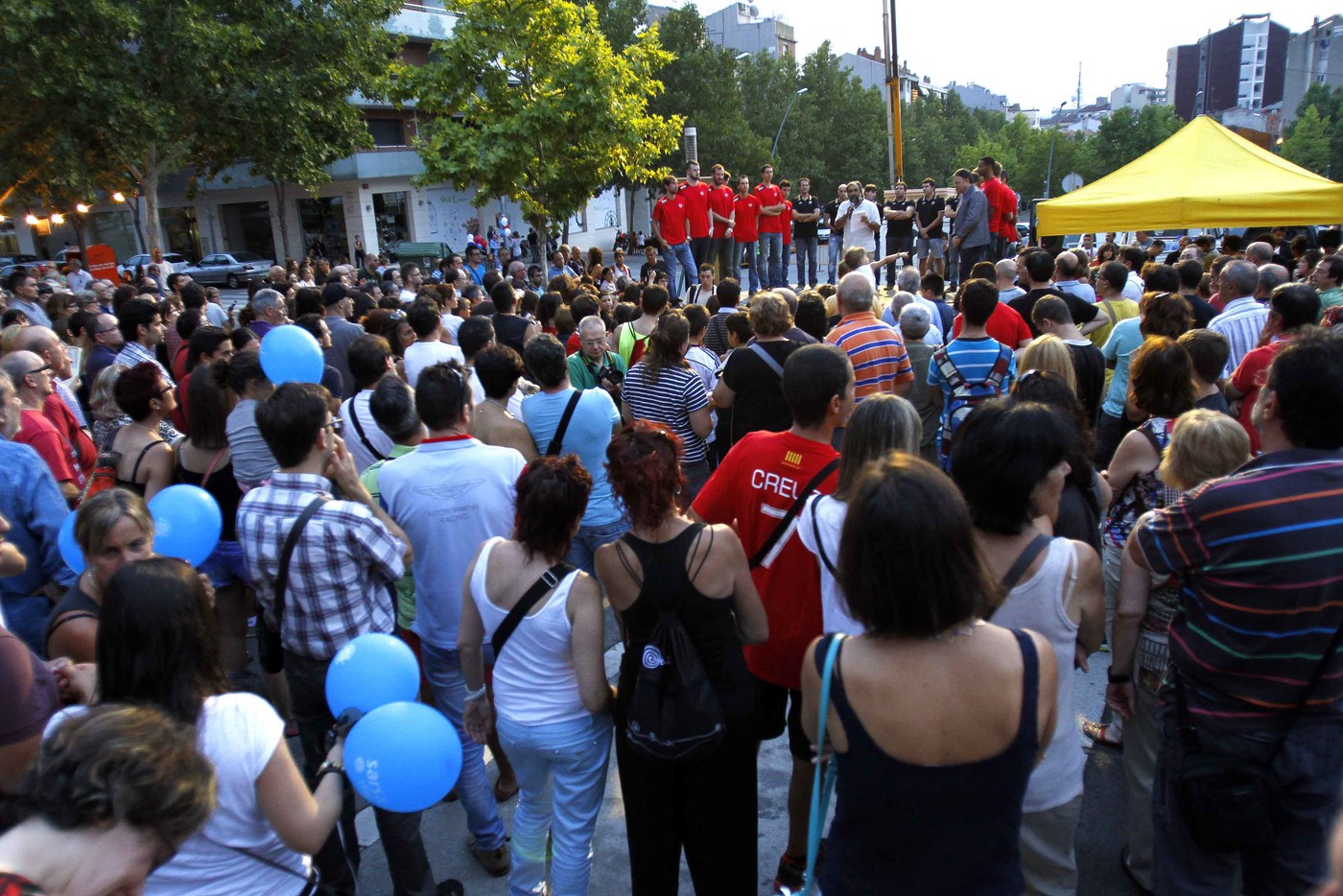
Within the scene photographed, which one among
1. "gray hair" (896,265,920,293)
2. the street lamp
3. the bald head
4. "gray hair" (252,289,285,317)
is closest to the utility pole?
the bald head

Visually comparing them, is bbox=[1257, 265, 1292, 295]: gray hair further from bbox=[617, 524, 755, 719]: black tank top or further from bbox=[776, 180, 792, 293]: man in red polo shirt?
bbox=[776, 180, 792, 293]: man in red polo shirt

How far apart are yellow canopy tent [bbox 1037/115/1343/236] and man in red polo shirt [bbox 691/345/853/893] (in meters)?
7.44

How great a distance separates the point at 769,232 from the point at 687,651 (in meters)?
13.3

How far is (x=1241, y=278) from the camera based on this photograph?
615 cm

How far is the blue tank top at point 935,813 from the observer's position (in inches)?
70.1

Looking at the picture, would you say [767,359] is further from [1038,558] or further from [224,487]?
[224,487]

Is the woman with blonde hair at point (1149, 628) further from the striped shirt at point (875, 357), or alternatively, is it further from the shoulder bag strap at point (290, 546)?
the shoulder bag strap at point (290, 546)

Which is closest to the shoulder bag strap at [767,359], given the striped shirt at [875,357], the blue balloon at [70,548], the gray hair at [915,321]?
the striped shirt at [875,357]

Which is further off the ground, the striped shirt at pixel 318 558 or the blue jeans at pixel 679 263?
the blue jeans at pixel 679 263

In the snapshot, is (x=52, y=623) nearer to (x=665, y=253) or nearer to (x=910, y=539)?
(x=910, y=539)

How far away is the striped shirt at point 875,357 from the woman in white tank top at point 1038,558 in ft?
9.05

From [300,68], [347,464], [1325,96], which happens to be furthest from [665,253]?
[1325,96]

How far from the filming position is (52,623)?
2.64 m

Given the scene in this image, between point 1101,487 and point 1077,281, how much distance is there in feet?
14.6
